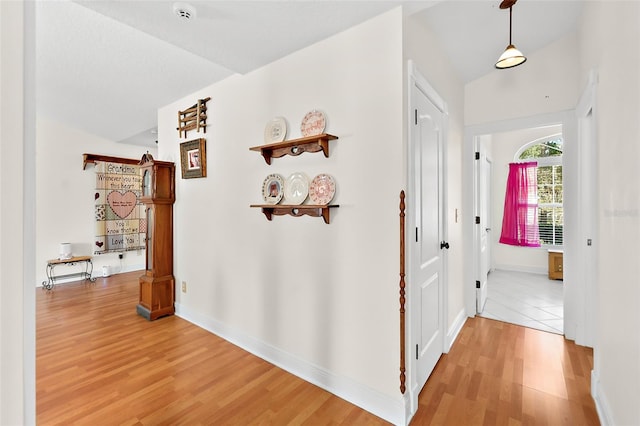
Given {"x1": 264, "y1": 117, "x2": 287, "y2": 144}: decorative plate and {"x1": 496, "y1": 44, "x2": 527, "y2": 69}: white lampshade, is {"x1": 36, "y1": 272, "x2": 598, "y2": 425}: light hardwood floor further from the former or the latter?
{"x1": 496, "y1": 44, "x2": 527, "y2": 69}: white lampshade

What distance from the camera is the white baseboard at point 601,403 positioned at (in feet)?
5.50

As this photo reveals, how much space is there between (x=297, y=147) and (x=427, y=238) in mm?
1201

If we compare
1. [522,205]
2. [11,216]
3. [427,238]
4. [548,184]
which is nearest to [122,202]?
[427,238]

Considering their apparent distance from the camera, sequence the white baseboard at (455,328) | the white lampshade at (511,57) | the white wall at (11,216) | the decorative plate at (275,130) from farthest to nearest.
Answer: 1. the white baseboard at (455,328)
2. the decorative plate at (275,130)
3. the white lampshade at (511,57)
4. the white wall at (11,216)

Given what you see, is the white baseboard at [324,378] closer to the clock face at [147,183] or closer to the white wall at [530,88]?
the clock face at [147,183]

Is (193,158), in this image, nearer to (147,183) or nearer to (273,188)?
(147,183)

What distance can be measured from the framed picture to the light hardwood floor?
5.52ft

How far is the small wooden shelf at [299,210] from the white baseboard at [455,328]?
1647 mm

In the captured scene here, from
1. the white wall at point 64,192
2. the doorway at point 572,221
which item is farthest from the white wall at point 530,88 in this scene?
the white wall at point 64,192

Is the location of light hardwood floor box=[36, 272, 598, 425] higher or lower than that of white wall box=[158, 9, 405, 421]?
lower

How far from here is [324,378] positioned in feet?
7.04

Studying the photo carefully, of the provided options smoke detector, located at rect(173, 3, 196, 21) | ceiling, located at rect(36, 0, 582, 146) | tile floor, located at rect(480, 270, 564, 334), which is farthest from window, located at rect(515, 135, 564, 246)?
smoke detector, located at rect(173, 3, 196, 21)

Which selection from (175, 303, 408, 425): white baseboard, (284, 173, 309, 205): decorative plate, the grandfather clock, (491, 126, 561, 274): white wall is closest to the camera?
(175, 303, 408, 425): white baseboard

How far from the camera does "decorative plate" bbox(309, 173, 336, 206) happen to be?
2.09 metres
